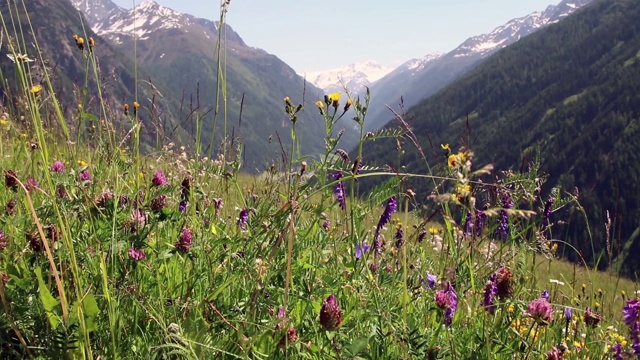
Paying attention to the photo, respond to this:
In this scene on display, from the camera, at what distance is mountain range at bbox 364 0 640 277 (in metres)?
106

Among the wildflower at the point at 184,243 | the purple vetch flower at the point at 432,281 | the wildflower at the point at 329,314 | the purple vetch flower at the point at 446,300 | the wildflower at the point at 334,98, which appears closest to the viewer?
the wildflower at the point at 329,314

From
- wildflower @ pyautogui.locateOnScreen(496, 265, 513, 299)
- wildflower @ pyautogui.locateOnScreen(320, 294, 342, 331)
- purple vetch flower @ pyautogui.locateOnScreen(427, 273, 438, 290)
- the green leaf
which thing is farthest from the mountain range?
the green leaf

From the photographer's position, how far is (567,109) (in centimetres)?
13975

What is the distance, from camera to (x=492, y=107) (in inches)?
7008

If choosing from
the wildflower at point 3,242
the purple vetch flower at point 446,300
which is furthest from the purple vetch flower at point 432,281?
the wildflower at point 3,242

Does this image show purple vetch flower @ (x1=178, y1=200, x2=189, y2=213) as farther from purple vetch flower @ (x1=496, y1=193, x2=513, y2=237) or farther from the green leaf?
purple vetch flower @ (x1=496, y1=193, x2=513, y2=237)

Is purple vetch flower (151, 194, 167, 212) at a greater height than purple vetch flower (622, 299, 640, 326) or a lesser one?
greater

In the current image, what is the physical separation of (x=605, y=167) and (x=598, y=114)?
75.1 feet

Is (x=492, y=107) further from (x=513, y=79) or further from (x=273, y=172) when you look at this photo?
(x=273, y=172)

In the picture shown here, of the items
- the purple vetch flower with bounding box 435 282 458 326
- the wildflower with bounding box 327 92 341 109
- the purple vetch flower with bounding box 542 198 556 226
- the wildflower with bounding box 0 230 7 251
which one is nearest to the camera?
the purple vetch flower with bounding box 435 282 458 326

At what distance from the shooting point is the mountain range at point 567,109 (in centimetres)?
10612

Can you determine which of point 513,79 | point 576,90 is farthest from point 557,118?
point 513,79

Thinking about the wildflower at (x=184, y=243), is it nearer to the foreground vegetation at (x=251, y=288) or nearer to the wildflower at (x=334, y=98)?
the foreground vegetation at (x=251, y=288)

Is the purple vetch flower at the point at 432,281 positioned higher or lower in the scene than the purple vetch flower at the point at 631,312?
higher
